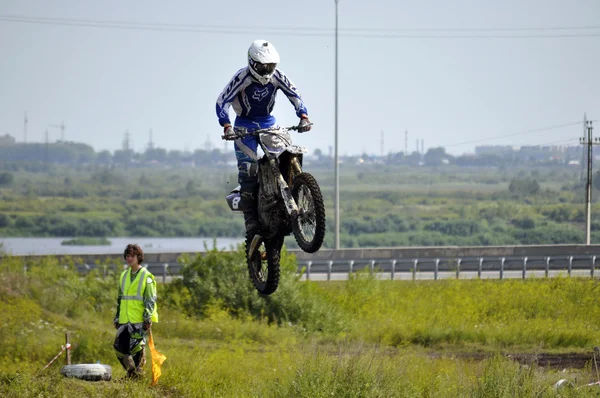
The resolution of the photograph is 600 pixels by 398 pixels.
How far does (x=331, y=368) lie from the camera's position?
22.5 meters

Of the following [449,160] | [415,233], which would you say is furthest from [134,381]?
[449,160]

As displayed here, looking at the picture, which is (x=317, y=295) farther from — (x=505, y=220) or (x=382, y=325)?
(x=505, y=220)

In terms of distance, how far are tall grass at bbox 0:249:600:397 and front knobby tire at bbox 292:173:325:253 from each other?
261 inches

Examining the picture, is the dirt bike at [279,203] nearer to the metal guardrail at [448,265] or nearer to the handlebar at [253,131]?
the handlebar at [253,131]

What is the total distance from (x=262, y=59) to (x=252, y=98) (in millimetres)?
840

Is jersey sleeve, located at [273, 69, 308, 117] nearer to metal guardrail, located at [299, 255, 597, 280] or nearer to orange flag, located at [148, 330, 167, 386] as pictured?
orange flag, located at [148, 330, 167, 386]

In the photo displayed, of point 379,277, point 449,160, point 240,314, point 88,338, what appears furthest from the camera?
point 449,160

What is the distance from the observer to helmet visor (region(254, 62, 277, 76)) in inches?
643

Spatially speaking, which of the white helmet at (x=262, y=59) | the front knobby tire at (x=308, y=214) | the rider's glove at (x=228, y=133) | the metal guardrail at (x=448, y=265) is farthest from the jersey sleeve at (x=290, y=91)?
the metal guardrail at (x=448, y=265)

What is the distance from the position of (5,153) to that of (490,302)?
150 metres

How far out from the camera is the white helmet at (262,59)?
16219 mm

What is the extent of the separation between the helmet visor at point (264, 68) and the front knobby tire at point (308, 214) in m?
1.55

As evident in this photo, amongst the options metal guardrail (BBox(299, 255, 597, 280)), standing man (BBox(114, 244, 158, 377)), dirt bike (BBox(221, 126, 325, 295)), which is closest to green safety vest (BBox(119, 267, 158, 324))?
standing man (BBox(114, 244, 158, 377))

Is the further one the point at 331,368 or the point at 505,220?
the point at 505,220
